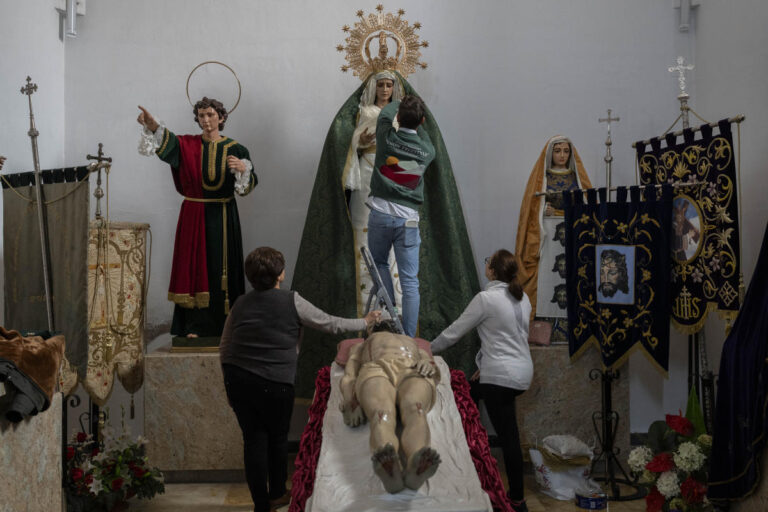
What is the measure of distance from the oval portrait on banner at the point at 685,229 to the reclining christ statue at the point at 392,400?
2.12 meters

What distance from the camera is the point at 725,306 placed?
16.3ft

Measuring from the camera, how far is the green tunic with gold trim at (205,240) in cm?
603

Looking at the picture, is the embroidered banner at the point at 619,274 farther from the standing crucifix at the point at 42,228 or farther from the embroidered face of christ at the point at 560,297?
the standing crucifix at the point at 42,228

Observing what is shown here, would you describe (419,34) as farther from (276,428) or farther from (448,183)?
(276,428)

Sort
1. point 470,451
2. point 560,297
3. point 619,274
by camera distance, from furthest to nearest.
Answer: point 560,297 < point 619,274 < point 470,451

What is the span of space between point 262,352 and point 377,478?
1.25 m

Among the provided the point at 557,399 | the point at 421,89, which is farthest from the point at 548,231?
the point at 421,89

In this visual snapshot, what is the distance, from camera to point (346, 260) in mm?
6352

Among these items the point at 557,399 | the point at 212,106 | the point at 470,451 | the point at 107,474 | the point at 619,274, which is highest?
the point at 212,106

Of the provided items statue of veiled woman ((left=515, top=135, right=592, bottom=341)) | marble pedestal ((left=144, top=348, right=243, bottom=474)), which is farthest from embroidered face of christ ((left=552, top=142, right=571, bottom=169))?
marble pedestal ((left=144, top=348, right=243, bottom=474))

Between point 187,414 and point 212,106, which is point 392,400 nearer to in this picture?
point 187,414

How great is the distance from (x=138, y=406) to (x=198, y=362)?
1.25m

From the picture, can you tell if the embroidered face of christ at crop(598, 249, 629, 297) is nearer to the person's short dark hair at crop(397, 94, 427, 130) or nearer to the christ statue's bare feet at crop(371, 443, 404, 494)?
the person's short dark hair at crop(397, 94, 427, 130)

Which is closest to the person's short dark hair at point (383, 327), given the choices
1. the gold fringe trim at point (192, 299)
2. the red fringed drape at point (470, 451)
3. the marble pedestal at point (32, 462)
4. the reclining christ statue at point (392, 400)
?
the reclining christ statue at point (392, 400)
